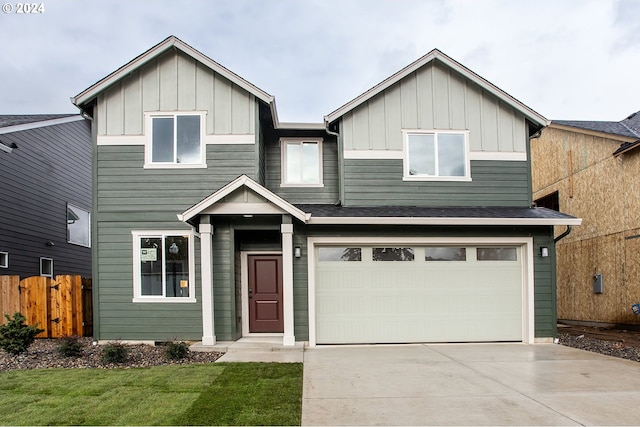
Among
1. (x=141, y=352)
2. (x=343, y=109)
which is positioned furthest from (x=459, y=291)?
(x=141, y=352)

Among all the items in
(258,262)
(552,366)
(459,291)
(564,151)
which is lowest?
(552,366)

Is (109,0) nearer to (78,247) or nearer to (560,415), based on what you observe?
(78,247)

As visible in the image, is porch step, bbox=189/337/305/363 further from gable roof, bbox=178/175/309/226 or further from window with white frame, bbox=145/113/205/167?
window with white frame, bbox=145/113/205/167

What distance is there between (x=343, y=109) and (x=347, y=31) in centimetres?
890

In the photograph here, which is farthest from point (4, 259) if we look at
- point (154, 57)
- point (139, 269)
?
point (154, 57)

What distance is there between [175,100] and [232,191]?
2.73 meters

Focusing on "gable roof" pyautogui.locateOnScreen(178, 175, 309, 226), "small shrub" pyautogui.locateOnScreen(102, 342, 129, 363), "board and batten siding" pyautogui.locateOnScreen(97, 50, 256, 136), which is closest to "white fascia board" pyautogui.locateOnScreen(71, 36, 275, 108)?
"board and batten siding" pyautogui.locateOnScreen(97, 50, 256, 136)

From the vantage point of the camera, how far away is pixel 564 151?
16891 millimetres

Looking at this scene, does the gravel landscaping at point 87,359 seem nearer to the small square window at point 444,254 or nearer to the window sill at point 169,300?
the window sill at point 169,300

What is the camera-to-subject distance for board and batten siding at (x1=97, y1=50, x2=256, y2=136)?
1093 cm

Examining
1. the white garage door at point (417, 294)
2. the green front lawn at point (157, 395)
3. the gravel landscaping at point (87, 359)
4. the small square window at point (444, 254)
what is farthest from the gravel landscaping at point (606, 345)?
the gravel landscaping at point (87, 359)

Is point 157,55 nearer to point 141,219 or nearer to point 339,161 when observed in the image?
point 141,219

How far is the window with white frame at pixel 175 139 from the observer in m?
10.9

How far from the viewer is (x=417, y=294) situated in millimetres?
10797
